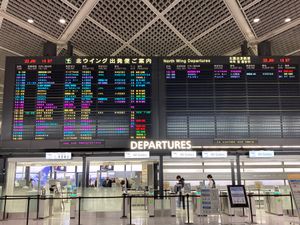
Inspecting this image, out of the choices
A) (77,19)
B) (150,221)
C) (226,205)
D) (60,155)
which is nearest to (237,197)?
(150,221)

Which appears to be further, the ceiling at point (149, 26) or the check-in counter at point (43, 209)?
the check-in counter at point (43, 209)

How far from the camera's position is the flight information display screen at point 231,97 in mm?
8117

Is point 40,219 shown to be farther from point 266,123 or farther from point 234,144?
point 266,123

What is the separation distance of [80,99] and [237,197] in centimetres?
533

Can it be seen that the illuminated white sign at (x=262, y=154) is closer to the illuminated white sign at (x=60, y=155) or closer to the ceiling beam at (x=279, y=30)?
the ceiling beam at (x=279, y=30)

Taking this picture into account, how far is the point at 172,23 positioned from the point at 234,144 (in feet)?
12.5

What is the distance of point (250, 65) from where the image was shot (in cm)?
846

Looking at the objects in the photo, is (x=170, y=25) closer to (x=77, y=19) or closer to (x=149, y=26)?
(x=149, y=26)

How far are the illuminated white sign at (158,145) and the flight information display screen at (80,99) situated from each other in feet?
0.66

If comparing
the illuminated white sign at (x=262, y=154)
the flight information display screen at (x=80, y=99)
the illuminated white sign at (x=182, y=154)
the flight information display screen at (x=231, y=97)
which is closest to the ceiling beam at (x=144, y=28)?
the flight information display screen at (x=80, y=99)

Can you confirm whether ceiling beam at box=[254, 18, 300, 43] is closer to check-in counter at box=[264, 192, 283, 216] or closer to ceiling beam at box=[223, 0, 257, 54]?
ceiling beam at box=[223, 0, 257, 54]

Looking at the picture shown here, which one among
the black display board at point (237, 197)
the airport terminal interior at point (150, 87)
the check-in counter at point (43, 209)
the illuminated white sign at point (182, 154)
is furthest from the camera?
the check-in counter at point (43, 209)

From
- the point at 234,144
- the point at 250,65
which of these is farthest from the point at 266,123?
the point at 250,65

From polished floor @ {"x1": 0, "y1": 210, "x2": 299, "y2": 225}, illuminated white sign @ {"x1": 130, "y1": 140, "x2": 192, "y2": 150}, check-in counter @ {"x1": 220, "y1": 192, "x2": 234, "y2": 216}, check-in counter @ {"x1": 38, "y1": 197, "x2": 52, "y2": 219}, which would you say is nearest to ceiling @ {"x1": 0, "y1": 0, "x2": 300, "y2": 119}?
illuminated white sign @ {"x1": 130, "y1": 140, "x2": 192, "y2": 150}
